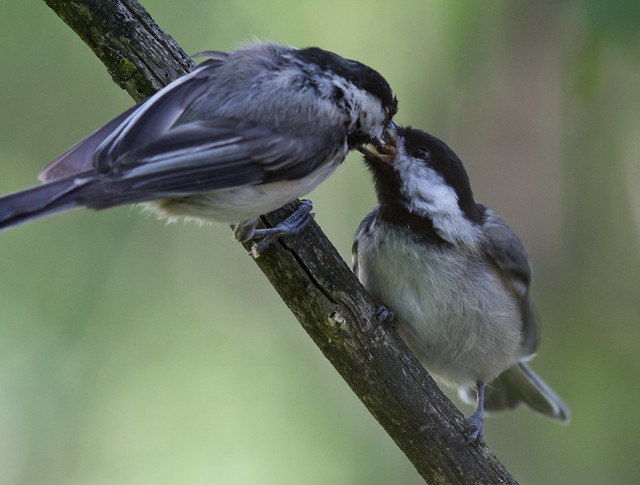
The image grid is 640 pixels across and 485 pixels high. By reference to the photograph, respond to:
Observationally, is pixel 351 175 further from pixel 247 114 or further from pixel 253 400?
pixel 247 114

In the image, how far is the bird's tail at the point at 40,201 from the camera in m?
1.52

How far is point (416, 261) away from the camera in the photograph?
8.12 feet

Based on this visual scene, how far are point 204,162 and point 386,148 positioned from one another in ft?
3.15

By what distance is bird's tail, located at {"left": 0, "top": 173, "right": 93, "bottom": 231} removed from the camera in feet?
4.97

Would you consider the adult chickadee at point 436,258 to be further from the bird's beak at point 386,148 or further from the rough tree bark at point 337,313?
the rough tree bark at point 337,313

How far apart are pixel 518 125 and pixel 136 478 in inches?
123

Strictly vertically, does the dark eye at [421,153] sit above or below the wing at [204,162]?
below

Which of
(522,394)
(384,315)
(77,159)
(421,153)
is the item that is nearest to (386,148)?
(421,153)

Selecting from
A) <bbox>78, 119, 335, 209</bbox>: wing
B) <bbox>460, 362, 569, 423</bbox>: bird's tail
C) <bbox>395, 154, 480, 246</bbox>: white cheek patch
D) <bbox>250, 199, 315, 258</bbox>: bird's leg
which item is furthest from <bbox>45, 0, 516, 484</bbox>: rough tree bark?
<bbox>460, 362, 569, 423</bbox>: bird's tail

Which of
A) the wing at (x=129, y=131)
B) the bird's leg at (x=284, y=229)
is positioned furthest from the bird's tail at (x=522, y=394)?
the wing at (x=129, y=131)

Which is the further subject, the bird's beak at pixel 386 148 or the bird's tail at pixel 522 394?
the bird's tail at pixel 522 394

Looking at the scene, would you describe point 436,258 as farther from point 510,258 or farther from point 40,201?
point 40,201

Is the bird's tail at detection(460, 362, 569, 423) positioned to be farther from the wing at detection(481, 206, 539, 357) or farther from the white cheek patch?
the white cheek patch

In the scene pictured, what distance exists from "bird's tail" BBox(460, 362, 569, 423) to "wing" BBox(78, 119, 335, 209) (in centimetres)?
183
